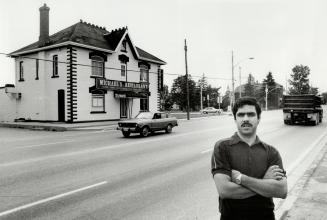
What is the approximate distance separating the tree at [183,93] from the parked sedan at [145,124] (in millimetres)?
70322

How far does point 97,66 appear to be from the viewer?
103 ft

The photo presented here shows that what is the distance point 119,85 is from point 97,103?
283cm

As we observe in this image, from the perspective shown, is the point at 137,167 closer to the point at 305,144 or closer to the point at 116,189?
the point at 116,189

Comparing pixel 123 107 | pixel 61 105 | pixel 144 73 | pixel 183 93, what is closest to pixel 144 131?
pixel 61 105

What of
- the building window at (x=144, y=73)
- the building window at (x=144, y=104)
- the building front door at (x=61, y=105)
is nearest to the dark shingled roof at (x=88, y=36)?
the building window at (x=144, y=73)

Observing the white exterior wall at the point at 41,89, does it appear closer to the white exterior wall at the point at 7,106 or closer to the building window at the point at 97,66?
the white exterior wall at the point at 7,106

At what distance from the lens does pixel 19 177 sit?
7.93 meters

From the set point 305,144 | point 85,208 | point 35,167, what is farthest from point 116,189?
point 305,144

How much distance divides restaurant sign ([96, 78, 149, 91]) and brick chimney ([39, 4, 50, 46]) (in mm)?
7184

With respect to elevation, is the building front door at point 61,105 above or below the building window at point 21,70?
below

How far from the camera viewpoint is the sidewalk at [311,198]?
15.3ft

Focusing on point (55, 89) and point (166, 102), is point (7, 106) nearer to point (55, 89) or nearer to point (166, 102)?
point (55, 89)

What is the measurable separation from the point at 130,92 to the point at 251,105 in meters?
30.9

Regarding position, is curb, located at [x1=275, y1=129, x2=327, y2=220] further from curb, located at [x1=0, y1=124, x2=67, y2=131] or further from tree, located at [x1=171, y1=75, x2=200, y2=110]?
tree, located at [x1=171, y1=75, x2=200, y2=110]
